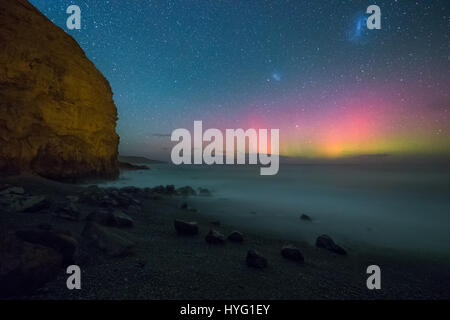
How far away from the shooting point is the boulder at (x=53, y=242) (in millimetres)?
2971

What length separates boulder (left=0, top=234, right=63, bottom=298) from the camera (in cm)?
239

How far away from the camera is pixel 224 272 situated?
3.41m

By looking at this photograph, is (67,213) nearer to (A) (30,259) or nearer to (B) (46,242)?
(B) (46,242)

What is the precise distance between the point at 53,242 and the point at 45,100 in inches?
575

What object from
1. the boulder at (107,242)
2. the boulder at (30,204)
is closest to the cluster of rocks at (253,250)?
the boulder at (107,242)

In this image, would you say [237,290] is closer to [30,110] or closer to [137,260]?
[137,260]

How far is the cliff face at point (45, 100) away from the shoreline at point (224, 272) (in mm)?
10493

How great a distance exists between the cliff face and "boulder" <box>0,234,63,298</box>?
12.8 metres

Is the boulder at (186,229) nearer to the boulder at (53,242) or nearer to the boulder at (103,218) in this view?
the boulder at (103,218)

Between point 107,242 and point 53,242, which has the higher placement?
point 53,242

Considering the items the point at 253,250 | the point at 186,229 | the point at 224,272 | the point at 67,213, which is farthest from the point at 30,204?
the point at 253,250

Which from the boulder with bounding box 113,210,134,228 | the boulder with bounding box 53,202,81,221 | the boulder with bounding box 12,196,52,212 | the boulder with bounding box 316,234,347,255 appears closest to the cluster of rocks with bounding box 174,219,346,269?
the boulder with bounding box 316,234,347,255

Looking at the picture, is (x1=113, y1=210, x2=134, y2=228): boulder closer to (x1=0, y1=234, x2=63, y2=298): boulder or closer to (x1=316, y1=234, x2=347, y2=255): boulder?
(x1=0, y1=234, x2=63, y2=298): boulder
